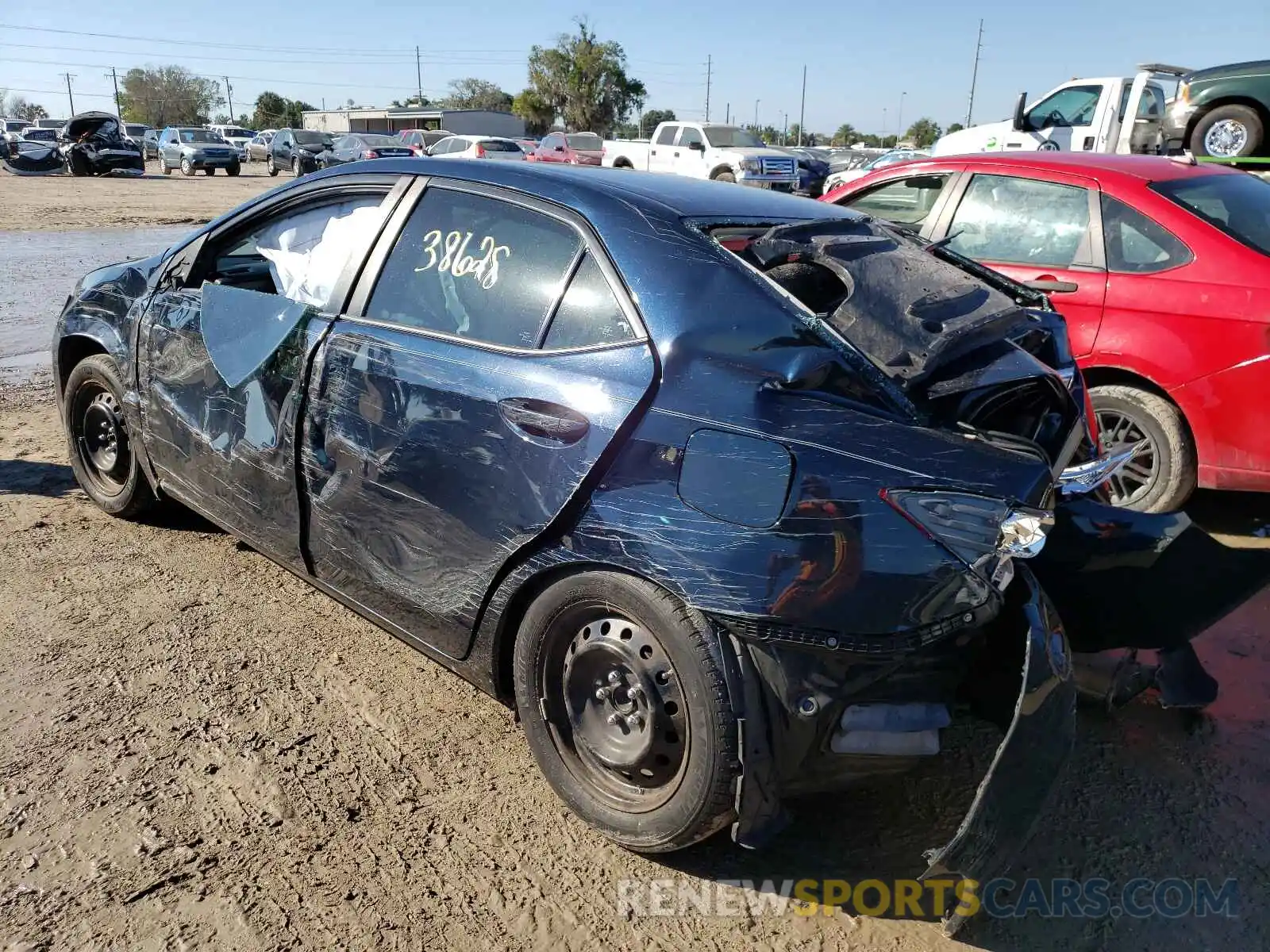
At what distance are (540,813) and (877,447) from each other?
1393 mm

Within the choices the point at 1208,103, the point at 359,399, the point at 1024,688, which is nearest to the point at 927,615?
the point at 1024,688

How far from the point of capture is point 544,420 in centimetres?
253

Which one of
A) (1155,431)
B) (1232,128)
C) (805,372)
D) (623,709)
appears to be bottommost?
(623,709)

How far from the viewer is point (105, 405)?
14.3 feet

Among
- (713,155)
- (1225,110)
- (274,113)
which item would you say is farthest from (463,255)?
(274,113)

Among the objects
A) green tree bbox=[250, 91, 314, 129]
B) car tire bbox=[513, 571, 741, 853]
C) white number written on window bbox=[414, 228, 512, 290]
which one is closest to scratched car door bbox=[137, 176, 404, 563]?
white number written on window bbox=[414, 228, 512, 290]

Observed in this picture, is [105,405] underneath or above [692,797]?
above

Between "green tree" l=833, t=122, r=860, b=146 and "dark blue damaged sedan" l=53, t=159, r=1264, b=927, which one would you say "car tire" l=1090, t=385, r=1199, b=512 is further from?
"green tree" l=833, t=122, r=860, b=146

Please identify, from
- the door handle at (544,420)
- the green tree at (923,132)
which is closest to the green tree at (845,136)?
the green tree at (923,132)

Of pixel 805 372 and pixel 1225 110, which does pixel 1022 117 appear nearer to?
pixel 1225 110

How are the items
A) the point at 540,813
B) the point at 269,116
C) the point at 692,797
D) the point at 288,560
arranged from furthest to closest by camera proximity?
the point at 269,116
the point at 288,560
the point at 540,813
the point at 692,797

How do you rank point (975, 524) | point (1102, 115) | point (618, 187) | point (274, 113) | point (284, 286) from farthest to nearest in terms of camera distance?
point (274, 113), point (1102, 115), point (284, 286), point (618, 187), point (975, 524)

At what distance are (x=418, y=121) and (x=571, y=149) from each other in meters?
36.4

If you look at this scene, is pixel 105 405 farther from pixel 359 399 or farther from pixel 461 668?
pixel 461 668
